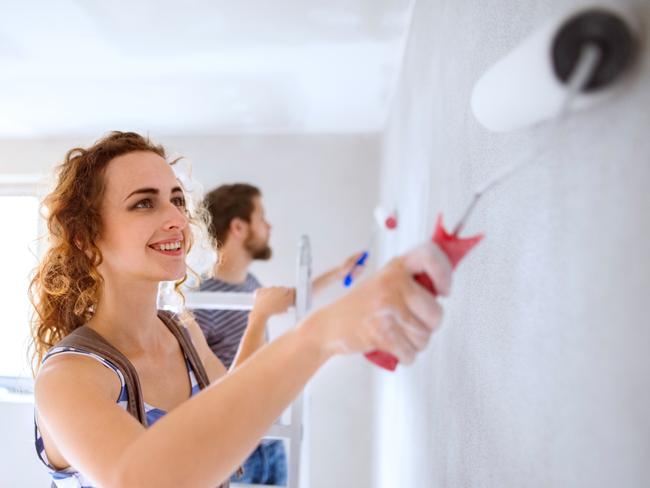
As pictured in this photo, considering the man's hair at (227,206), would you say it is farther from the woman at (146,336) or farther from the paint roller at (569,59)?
the paint roller at (569,59)

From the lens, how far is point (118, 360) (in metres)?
0.91

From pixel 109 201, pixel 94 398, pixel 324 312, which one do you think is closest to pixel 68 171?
pixel 109 201

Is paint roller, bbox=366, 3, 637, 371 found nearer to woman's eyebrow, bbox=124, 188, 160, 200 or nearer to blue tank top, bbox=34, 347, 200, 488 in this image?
blue tank top, bbox=34, 347, 200, 488

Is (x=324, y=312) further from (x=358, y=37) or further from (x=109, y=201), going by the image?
(x=358, y=37)

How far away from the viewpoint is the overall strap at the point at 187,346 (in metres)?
1.20

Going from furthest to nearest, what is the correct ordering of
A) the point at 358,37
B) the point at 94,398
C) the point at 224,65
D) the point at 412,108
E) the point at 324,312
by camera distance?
the point at 224,65 < the point at 358,37 < the point at 412,108 < the point at 94,398 < the point at 324,312

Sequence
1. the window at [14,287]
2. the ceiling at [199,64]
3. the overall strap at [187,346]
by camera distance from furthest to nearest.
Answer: the window at [14,287], the ceiling at [199,64], the overall strap at [187,346]

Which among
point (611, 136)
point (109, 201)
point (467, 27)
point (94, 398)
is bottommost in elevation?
point (94, 398)

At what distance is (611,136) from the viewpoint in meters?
0.35

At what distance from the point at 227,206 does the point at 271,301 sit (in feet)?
3.55

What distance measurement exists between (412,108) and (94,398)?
49.1 inches

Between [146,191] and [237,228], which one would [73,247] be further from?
[237,228]

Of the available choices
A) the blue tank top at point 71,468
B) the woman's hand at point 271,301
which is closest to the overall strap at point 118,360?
the blue tank top at point 71,468

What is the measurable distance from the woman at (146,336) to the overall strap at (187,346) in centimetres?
2
